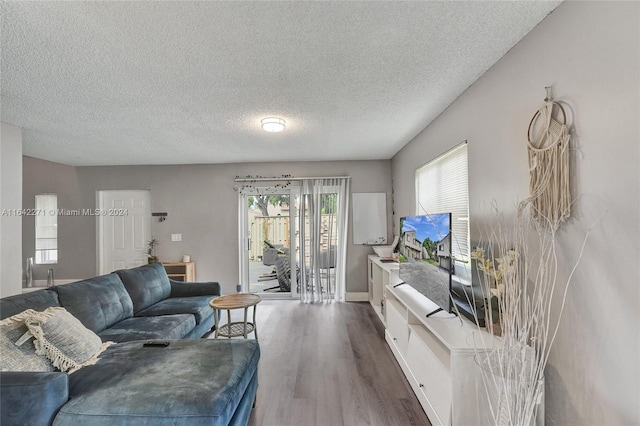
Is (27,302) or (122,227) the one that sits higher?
(122,227)

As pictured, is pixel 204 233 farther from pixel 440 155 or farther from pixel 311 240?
pixel 440 155

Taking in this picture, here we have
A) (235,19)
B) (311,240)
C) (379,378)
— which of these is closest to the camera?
(235,19)

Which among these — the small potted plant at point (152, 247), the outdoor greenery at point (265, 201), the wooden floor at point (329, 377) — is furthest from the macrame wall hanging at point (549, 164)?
the small potted plant at point (152, 247)

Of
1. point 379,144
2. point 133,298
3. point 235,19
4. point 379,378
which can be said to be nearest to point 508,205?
point 379,378

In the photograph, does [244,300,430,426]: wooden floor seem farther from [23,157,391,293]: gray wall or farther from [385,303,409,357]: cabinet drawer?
[23,157,391,293]: gray wall

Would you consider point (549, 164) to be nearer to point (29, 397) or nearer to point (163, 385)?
point (163, 385)

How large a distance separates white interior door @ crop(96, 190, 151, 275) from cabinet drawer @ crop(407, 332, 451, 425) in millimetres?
4778

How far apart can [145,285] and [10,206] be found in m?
1.47

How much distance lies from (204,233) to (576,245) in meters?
4.84

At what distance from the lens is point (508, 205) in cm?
174

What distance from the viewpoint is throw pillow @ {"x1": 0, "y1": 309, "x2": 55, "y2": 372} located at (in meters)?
1.44

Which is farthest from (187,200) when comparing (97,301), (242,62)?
(242,62)

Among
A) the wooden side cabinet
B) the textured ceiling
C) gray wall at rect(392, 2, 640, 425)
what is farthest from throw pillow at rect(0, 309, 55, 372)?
the wooden side cabinet

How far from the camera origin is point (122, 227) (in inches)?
196
